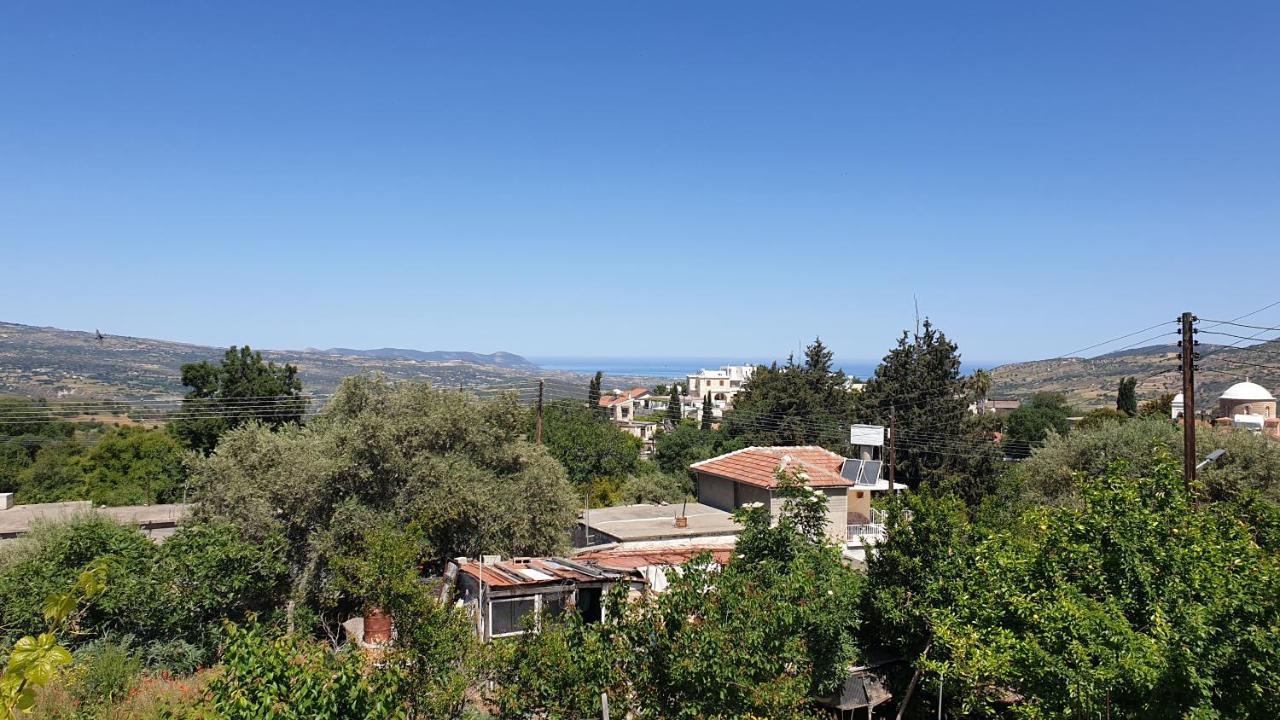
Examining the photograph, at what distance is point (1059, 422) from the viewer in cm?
6825

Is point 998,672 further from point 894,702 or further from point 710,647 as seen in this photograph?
point 894,702

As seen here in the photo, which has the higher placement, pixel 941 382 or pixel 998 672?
pixel 941 382

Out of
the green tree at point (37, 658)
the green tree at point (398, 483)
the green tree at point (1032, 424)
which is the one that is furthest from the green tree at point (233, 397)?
the green tree at point (1032, 424)

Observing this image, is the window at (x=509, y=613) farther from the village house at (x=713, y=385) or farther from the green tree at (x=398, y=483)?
the village house at (x=713, y=385)

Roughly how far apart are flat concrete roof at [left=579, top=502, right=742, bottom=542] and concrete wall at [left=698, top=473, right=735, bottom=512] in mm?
268

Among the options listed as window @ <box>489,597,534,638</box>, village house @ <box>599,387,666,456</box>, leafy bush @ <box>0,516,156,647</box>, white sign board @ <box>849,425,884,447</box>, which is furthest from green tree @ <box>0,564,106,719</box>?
village house @ <box>599,387,666,456</box>

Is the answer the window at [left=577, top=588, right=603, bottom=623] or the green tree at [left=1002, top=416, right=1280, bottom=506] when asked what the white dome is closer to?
the green tree at [left=1002, top=416, right=1280, bottom=506]

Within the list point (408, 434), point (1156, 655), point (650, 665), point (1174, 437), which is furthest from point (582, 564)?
point (1174, 437)

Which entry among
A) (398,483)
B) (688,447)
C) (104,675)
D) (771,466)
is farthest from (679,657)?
(688,447)

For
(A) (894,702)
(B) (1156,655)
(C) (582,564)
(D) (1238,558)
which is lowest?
(A) (894,702)

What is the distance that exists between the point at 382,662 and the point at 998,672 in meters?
6.75

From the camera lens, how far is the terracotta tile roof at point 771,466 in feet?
86.1

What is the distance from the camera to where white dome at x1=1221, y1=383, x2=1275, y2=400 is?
165 feet

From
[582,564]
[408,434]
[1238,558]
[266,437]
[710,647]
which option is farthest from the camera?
[266,437]
